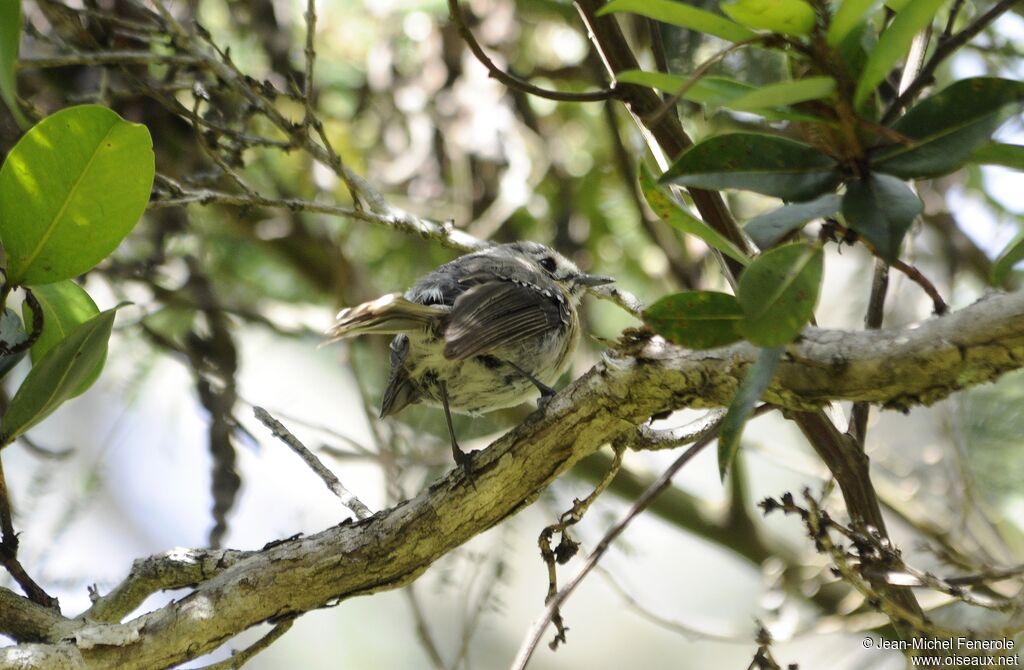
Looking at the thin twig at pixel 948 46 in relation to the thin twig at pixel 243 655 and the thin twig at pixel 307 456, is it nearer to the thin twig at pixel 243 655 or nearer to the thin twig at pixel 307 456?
the thin twig at pixel 307 456

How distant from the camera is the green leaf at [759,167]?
1608 mm

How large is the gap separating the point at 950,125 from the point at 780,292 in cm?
39

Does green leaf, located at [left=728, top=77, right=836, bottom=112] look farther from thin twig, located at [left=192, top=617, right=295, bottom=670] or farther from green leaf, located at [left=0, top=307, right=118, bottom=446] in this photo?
thin twig, located at [left=192, top=617, right=295, bottom=670]

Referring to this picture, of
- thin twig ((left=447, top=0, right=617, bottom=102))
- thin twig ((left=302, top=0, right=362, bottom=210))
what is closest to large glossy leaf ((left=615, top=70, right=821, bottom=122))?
thin twig ((left=447, top=0, right=617, bottom=102))

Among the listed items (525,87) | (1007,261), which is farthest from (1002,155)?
(525,87)

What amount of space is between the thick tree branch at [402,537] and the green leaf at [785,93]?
552mm

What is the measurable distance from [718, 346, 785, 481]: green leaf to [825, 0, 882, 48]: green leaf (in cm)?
49

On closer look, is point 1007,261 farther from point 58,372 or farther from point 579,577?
point 58,372

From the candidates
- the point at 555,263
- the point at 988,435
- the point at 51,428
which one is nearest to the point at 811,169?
the point at 555,263

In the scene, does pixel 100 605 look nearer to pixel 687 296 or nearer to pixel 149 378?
pixel 687 296

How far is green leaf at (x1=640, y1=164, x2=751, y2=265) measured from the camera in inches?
63.2

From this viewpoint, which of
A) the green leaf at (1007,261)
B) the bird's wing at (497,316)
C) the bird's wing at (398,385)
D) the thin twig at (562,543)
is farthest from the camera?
the bird's wing at (398,385)

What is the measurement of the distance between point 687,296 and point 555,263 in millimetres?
2371

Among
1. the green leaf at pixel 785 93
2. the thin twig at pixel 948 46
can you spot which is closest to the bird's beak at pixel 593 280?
the thin twig at pixel 948 46
